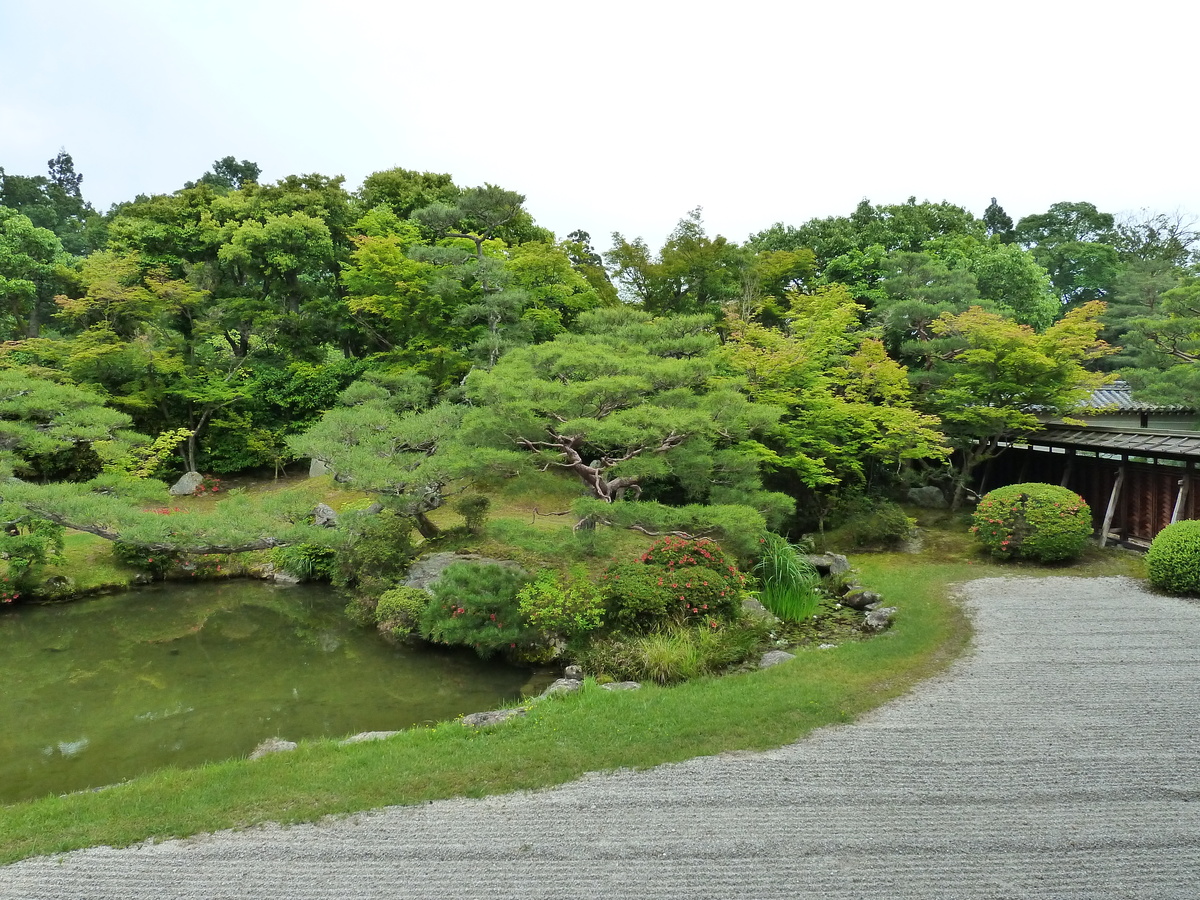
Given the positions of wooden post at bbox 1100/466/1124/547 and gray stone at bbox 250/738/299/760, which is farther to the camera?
wooden post at bbox 1100/466/1124/547

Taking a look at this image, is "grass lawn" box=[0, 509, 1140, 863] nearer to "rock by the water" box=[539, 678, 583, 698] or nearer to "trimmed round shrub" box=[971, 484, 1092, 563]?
"rock by the water" box=[539, 678, 583, 698]

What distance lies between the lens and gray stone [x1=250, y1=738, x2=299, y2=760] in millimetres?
5682

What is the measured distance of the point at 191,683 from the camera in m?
8.19

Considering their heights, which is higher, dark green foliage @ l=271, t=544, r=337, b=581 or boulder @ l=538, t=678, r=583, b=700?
boulder @ l=538, t=678, r=583, b=700

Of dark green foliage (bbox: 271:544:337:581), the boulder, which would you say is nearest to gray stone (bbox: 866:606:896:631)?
the boulder

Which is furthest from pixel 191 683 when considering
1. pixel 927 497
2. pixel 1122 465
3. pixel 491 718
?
pixel 1122 465

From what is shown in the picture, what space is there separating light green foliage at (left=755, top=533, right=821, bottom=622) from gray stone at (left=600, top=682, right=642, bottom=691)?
3.28 m

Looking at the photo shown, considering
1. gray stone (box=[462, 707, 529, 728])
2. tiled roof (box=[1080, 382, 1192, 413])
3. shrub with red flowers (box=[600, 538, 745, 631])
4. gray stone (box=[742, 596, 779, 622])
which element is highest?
tiled roof (box=[1080, 382, 1192, 413])

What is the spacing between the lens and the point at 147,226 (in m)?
18.0

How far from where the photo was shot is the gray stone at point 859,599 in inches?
374

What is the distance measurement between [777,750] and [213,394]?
16.9 metres

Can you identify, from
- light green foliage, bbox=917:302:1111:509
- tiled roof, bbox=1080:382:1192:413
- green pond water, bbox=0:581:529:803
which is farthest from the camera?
tiled roof, bbox=1080:382:1192:413

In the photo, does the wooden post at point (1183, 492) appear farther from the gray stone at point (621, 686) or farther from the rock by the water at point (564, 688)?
the rock by the water at point (564, 688)

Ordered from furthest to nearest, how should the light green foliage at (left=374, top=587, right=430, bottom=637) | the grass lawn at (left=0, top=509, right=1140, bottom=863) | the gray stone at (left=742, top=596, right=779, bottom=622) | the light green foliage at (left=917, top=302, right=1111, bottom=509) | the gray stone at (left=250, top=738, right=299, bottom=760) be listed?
1. the light green foliage at (left=917, top=302, right=1111, bottom=509)
2. the light green foliage at (left=374, top=587, right=430, bottom=637)
3. the gray stone at (left=742, top=596, right=779, bottom=622)
4. the gray stone at (left=250, top=738, right=299, bottom=760)
5. the grass lawn at (left=0, top=509, right=1140, bottom=863)
